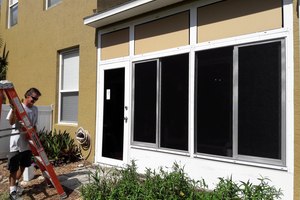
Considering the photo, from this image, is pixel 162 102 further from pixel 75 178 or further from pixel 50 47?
pixel 50 47

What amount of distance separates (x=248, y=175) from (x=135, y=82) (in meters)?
3.34

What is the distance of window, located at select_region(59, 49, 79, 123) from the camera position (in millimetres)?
9266

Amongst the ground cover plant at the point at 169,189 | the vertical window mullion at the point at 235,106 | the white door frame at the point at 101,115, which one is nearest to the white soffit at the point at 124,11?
the white door frame at the point at 101,115

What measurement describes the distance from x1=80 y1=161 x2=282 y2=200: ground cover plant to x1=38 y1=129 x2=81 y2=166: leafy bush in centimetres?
387

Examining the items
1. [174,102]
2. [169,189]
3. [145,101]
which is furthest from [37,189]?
[169,189]

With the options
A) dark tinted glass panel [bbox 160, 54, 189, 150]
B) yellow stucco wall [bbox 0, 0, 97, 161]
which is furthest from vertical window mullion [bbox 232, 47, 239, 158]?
yellow stucco wall [bbox 0, 0, 97, 161]

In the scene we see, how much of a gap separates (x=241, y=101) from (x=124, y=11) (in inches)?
135

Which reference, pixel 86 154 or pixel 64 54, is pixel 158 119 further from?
pixel 64 54

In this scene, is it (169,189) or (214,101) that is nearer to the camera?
(169,189)

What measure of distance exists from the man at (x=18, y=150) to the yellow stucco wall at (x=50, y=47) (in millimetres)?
2417

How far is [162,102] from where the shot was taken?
660 cm

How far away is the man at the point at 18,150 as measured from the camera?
562cm

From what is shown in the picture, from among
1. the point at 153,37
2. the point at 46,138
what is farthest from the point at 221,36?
the point at 46,138

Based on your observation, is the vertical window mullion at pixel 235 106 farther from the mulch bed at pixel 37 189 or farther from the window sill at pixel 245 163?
the mulch bed at pixel 37 189
